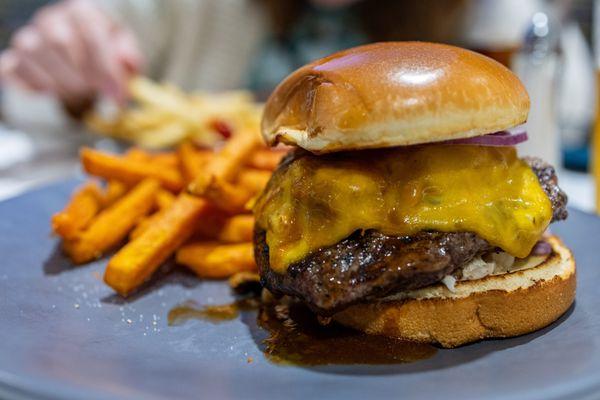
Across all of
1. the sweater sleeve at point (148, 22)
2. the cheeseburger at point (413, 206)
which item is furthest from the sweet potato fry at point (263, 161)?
the sweater sleeve at point (148, 22)

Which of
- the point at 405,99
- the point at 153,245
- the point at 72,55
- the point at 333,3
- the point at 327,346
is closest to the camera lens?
the point at 405,99

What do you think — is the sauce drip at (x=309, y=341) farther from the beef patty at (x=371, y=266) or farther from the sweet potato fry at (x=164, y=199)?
the sweet potato fry at (x=164, y=199)

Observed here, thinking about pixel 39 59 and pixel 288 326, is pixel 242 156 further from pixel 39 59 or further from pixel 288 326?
pixel 39 59

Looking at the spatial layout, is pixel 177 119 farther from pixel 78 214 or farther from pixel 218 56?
pixel 218 56

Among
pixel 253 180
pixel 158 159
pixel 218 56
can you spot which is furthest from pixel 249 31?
pixel 253 180

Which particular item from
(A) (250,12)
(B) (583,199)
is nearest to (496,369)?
(B) (583,199)

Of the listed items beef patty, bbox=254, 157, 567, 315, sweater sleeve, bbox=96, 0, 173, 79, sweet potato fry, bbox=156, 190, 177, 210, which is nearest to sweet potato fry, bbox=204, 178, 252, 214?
sweet potato fry, bbox=156, 190, 177, 210
